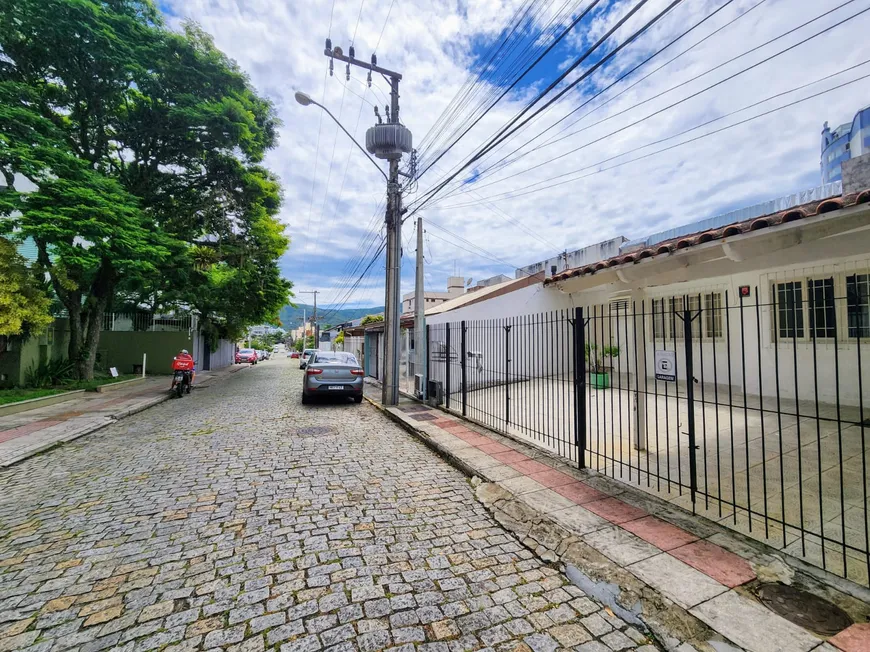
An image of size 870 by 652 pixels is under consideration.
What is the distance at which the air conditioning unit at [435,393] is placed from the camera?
9.66 m

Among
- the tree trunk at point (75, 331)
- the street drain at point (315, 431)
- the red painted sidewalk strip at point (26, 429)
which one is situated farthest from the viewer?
the tree trunk at point (75, 331)

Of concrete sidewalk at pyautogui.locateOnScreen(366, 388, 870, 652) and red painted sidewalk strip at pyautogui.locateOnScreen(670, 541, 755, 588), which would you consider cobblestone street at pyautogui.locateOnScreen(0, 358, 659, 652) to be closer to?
concrete sidewalk at pyautogui.locateOnScreen(366, 388, 870, 652)

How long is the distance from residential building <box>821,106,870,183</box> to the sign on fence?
5.86 metres

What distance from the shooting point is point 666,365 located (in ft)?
14.9

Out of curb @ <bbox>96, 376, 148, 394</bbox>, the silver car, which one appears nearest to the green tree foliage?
curb @ <bbox>96, 376, 148, 394</bbox>

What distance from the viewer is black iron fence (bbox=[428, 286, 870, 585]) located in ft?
9.98

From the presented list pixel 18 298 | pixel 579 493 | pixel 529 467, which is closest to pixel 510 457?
pixel 529 467

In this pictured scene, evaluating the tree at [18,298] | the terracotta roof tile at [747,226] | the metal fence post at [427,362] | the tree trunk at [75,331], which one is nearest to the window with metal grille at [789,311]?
the terracotta roof tile at [747,226]

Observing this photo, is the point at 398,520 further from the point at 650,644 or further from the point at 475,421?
the point at 475,421

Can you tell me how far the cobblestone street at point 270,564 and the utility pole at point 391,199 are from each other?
4811mm

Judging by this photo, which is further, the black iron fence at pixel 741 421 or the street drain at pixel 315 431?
the street drain at pixel 315 431

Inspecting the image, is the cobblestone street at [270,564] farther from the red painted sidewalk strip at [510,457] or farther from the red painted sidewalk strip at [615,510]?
the red painted sidewalk strip at [615,510]

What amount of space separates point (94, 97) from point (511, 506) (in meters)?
15.7

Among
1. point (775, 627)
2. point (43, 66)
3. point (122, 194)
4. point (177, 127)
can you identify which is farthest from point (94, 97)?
point (775, 627)
